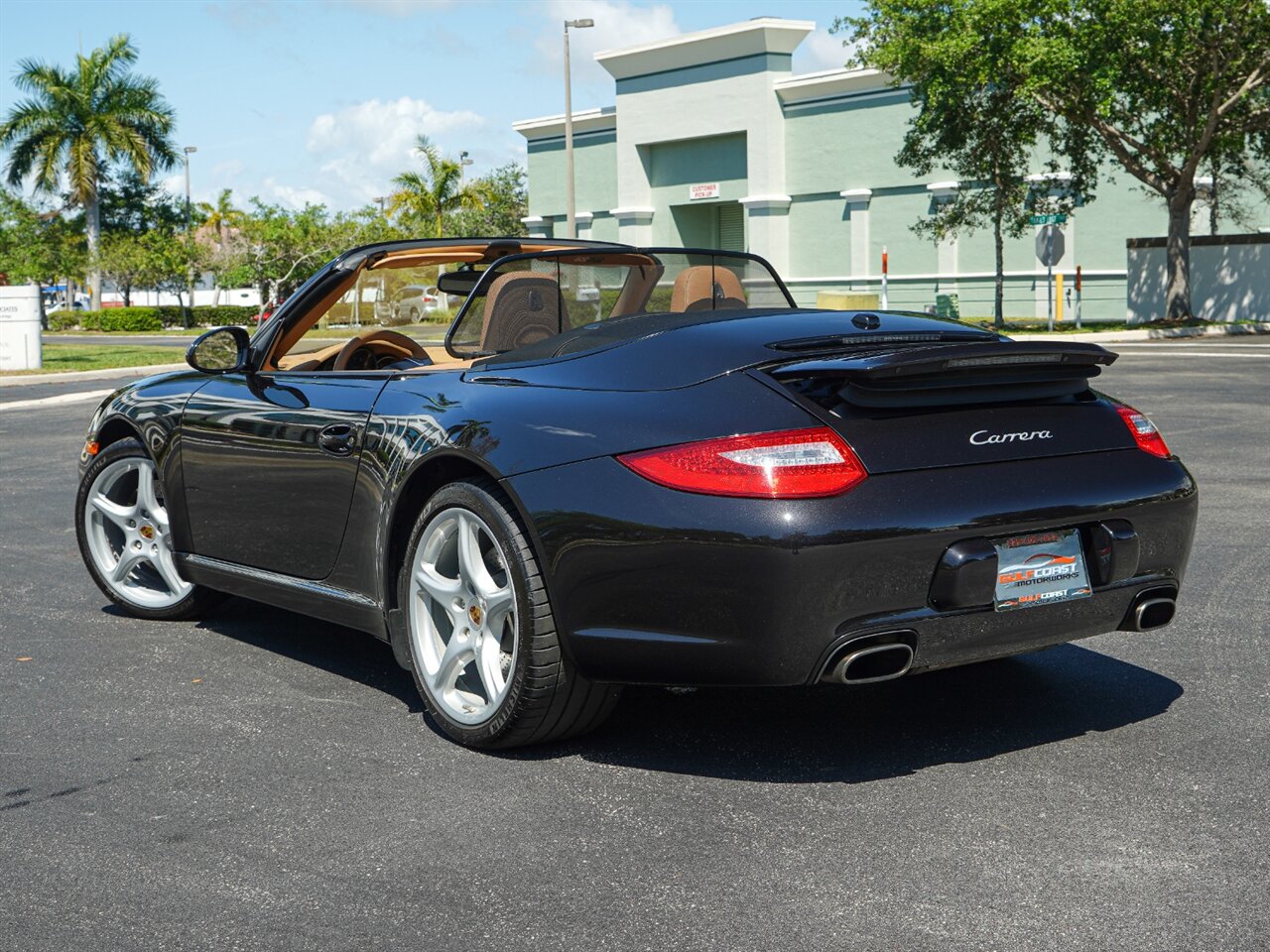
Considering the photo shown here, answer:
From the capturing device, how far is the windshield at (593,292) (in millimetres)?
4848

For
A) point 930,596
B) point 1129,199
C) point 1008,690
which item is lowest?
point 1008,690

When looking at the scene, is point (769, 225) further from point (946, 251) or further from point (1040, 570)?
point (1040, 570)

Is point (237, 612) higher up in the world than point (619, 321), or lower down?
lower down

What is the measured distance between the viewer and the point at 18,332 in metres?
27.3

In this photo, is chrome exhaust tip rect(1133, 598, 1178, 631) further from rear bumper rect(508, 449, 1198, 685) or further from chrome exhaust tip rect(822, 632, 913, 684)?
chrome exhaust tip rect(822, 632, 913, 684)

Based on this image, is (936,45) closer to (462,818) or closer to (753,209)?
(753,209)

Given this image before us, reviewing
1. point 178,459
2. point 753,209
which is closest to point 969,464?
point 178,459

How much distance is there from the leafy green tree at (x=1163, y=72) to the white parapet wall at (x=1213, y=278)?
291 centimetres

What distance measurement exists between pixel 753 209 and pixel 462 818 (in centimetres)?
4731

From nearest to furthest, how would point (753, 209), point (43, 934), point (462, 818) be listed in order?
point (43, 934), point (462, 818), point (753, 209)

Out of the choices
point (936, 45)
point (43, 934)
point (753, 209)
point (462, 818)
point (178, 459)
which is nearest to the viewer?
point (43, 934)

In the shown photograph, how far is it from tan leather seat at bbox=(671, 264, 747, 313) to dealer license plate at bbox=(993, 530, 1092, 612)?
1588 mm

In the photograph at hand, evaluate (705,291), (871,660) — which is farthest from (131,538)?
(871,660)

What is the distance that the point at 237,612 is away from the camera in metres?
6.17
